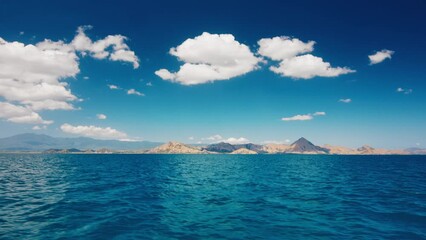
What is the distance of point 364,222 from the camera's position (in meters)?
20.4

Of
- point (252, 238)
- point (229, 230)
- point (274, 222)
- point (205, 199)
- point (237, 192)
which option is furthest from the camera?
point (237, 192)

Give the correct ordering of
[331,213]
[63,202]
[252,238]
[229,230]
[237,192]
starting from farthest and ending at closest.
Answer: [237,192], [63,202], [331,213], [229,230], [252,238]

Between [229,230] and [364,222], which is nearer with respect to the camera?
[229,230]

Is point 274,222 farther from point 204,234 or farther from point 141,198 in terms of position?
point 141,198

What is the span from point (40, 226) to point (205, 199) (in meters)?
16.0

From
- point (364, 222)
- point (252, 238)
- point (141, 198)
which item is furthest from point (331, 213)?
point (141, 198)

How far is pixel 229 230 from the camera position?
714 inches

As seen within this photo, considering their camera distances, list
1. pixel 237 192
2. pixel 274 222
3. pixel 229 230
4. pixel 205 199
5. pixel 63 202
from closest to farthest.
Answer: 1. pixel 229 230
2. pixel 274 222
3. pixel 63 202
4. pixel 205 199
5. pixel 237 192

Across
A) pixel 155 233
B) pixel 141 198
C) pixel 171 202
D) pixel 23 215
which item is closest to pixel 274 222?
pixel 155 233

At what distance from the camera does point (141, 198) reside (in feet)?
98.2

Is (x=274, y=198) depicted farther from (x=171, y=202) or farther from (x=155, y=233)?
(x=155, y=233)

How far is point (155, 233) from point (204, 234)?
3343 millimetres

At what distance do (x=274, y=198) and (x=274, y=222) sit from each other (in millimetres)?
10503

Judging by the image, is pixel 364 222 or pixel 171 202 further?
pixel 171 202
